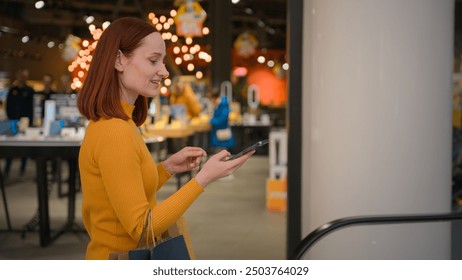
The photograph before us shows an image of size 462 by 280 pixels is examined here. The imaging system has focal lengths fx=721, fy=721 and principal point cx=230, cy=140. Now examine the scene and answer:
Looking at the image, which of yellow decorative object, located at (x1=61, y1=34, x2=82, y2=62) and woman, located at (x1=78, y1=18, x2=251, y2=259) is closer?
woman, located at (x1=78, y1=18, x2=251, y2=259)

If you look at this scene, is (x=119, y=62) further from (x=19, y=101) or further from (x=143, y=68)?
(x=19, y=101)

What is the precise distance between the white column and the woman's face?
1.66m

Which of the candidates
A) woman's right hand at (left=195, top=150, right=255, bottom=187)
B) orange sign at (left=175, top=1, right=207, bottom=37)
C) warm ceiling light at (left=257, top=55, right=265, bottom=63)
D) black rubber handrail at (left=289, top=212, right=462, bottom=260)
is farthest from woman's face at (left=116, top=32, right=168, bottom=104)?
warm ceiling light at (left=257, top=55, right=265, bottom=63)

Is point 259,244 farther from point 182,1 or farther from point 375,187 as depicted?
point 182,1

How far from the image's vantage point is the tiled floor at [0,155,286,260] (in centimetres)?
538

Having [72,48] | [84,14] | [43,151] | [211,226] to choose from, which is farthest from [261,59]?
[43,151]

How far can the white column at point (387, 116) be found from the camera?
129 inches

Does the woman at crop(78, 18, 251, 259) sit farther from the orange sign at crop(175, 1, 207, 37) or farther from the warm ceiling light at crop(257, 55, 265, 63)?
the warm ceiling light at crop(257, 55, 265, 63)

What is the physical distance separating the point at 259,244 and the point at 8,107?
389 centimetres

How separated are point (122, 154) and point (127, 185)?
0.25 ft

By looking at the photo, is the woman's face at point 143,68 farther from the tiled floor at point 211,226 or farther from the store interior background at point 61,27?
the store interior background at point 61,27

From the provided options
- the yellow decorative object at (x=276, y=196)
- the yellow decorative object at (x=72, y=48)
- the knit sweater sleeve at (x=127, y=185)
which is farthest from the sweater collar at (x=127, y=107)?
the yellow decorative object at (x=72, y=48)

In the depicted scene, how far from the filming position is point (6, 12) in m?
20.5
